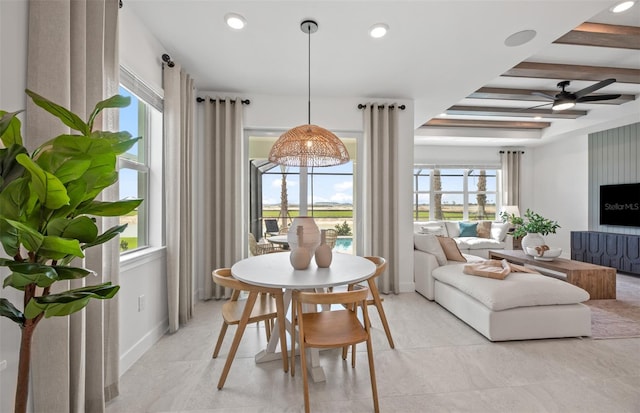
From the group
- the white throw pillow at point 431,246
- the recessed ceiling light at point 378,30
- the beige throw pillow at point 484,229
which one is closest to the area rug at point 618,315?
the white throw pillow at point 431,246

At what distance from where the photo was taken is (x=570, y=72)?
3.39 meters

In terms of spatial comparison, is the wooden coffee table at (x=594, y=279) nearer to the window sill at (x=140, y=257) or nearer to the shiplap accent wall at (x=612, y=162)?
the shiplap accent wall at (x=612, y=162)

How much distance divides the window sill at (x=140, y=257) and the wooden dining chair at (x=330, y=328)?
1.26 metres

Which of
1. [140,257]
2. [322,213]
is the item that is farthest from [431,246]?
[140,257]

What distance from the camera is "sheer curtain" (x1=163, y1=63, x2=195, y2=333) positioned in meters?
2.62

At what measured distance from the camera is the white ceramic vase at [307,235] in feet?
7.22

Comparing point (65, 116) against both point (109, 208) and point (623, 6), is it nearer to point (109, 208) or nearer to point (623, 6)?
point (109, 208)

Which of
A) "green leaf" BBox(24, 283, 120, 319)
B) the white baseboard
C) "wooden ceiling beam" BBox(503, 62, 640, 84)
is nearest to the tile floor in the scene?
the white baseboard

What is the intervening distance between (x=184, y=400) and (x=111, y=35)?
7.24 feet

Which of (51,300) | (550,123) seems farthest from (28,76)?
(550,123)

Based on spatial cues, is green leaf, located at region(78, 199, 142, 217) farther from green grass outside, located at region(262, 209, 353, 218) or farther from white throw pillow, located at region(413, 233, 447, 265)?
white throw pillow, located at region(413, 233, 447, 265)

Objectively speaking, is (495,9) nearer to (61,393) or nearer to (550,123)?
(61,393)

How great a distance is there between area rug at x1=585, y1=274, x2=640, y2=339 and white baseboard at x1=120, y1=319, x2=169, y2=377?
12.2ft

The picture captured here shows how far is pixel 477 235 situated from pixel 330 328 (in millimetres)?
5756
